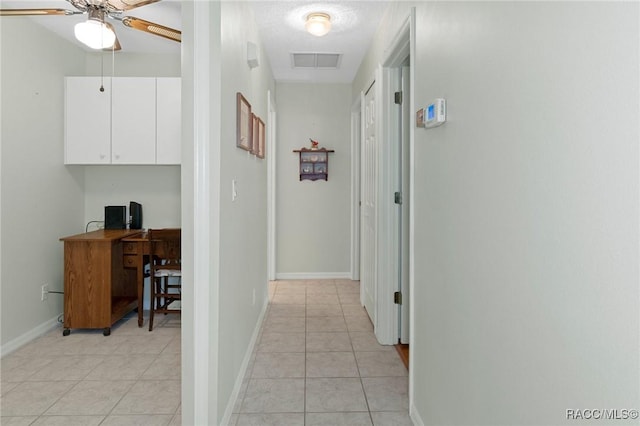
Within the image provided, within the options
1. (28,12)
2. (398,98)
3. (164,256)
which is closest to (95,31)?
(28,12)

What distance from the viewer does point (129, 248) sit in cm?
349

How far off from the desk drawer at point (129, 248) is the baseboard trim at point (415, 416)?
260cm

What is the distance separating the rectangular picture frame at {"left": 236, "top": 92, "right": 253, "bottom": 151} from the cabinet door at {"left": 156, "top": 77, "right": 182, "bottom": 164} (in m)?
1.21

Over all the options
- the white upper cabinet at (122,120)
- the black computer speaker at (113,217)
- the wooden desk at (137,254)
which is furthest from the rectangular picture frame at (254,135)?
the black computer speaker at (113,217)

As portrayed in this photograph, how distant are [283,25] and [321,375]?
262 centimetres

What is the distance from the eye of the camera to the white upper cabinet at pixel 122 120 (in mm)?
3529

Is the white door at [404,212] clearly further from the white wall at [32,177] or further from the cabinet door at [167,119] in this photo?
the white wall at [32,177]

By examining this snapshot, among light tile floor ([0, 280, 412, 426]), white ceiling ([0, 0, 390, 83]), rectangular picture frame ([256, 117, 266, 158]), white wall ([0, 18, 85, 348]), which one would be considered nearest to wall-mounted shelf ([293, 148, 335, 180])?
white ceiling ([0, 0, 390, 83])

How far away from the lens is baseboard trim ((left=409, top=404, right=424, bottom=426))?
189 cm

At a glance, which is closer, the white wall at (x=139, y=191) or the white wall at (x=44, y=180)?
the white wall at (x=44, y=180)

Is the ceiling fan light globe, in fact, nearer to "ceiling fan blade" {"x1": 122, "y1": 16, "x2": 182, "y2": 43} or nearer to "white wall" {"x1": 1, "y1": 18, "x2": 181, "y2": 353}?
"ceiling fan blade" {"x1": 122, "y1": 16, "x2": 182, "y2": 43}

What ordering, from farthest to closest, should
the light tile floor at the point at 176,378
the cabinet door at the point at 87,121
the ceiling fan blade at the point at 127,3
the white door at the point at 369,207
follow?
the cabinet door at the point at 87,121
the white door at the point at 369,207
the ceiling fan blade at the point at 127,3
the light tile floor at the point at 176,378

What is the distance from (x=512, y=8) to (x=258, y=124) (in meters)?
2.31

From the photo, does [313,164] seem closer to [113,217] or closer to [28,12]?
[113,217]
